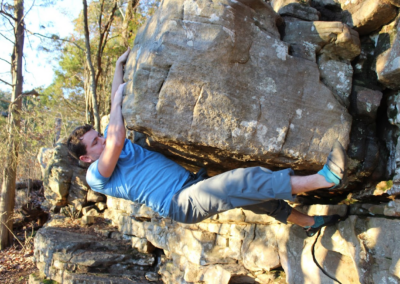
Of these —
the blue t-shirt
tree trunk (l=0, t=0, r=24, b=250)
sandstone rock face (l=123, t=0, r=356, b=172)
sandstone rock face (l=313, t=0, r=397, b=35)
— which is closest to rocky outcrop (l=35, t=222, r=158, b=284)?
the blue t-shirt

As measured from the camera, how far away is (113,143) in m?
2.80

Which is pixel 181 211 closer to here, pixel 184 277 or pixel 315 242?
pixel 315 242

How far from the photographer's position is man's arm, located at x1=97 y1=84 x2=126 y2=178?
2.81 m

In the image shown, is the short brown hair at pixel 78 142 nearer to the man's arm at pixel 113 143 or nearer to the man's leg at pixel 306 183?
the man's arm at pixel 113 143

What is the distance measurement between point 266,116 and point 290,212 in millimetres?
1049

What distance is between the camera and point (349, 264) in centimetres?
318

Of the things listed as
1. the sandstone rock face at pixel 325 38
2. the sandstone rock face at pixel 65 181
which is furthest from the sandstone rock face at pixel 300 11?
the sandstone rock face at pixel 65 181

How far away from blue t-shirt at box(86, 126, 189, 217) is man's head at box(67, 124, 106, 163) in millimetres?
120

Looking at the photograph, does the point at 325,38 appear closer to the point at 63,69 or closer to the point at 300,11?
the point at 300,11

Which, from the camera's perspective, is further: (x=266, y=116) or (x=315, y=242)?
(x=315, y=242)

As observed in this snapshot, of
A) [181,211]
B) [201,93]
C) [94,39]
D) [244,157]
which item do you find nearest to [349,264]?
[244,157]

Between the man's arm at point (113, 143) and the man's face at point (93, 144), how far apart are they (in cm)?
24

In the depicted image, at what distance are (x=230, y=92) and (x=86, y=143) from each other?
1.46 meters

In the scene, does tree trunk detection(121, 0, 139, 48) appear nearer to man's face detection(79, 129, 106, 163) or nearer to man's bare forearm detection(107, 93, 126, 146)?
man's face detection(79, 129, 106, 163)
